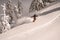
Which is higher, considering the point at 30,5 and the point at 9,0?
the point at 9,0

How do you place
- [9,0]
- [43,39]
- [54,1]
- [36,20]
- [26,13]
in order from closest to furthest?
1. [43,39]
2. [36,20]
3. [9,0]
4. [26,13]
5. [54,1]

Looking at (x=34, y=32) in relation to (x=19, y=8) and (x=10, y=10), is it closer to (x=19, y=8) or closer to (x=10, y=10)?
(x=10, y=10)

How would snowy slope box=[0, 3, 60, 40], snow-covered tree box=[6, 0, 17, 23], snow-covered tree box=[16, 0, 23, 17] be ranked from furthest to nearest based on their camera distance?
snow-covered tree box=[16, 0, 23, 17] → snow-covered tree box=[6, 0, 17, 23] → snowy slope box=[0, 3, 60, 40]

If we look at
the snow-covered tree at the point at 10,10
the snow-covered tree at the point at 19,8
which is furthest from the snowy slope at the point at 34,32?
the snow-covered tree at the point at 19,8

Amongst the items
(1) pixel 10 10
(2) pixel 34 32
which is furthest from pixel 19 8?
(2) pixel 34 32

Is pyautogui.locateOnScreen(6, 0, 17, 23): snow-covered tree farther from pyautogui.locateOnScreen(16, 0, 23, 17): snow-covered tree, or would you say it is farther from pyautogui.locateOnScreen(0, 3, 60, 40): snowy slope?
pyautogui.locateOnScreen(0, 3, 60, 40): snowy slope

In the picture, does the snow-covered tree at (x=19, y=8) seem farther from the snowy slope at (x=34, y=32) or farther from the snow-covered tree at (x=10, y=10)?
the snowy slope at (x=34, y=32)

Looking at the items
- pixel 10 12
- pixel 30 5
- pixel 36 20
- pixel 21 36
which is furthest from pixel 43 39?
pixel 30 5

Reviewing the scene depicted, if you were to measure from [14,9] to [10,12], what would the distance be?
15 centimetres

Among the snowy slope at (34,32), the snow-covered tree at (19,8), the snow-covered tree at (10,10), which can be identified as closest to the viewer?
the snowy slope at (34,32)

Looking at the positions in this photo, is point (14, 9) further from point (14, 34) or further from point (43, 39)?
point (43, 39)

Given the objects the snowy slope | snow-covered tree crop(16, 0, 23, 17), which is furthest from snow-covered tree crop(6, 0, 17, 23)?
the snowy slope

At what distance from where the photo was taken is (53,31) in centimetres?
272

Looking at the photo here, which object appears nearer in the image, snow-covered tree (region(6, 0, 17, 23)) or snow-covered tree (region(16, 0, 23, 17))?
snow-covered tree (region(6, 0, 17, 23))
